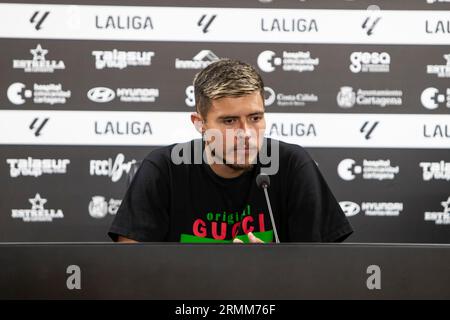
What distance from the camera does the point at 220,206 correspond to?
1.76m

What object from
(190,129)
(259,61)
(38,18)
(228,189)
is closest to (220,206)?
(228,189)

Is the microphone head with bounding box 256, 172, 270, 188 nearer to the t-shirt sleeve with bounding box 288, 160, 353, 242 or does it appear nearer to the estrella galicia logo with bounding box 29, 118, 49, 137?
the t-shirt sleeve with bounding box 288, 160, 353, 242

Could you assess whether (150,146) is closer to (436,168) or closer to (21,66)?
(21,66)

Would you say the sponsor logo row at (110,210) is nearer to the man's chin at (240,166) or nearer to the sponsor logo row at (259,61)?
the sponsor logo row at (259,61)

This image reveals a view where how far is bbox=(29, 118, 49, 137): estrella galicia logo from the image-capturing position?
3.00 m

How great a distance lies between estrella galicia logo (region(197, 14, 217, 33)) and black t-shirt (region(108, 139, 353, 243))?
1.35m

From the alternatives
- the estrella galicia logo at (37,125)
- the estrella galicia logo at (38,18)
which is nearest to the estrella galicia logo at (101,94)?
the estrella galicia logo at (37,125)

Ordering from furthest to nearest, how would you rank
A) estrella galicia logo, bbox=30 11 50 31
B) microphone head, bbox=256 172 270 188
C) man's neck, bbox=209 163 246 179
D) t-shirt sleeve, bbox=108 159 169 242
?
1. estrella galicia logo, bbox=30 11 50 31
2. man's neck, bbox=209 163 246 179
3. t-shirt sleeve, bbox=108 159 169 242
4. microphone head, bbox=256 172 270 188

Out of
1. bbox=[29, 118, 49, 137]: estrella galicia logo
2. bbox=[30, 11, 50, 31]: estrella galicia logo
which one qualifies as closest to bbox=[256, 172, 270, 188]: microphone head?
bbox=[29, 118, 49, 137]: estrella galicia logo

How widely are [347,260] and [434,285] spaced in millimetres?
123

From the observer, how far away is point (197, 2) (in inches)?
120

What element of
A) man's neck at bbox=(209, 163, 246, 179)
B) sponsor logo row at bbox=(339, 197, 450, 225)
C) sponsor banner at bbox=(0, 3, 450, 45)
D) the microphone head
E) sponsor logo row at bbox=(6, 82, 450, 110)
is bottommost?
sponsor logo row at bbox=(339, 197, 450, 225)

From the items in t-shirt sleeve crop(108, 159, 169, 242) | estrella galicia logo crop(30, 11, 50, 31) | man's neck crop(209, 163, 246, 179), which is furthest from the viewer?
estrella galicia logo crop(30, 11, 50, 31)
